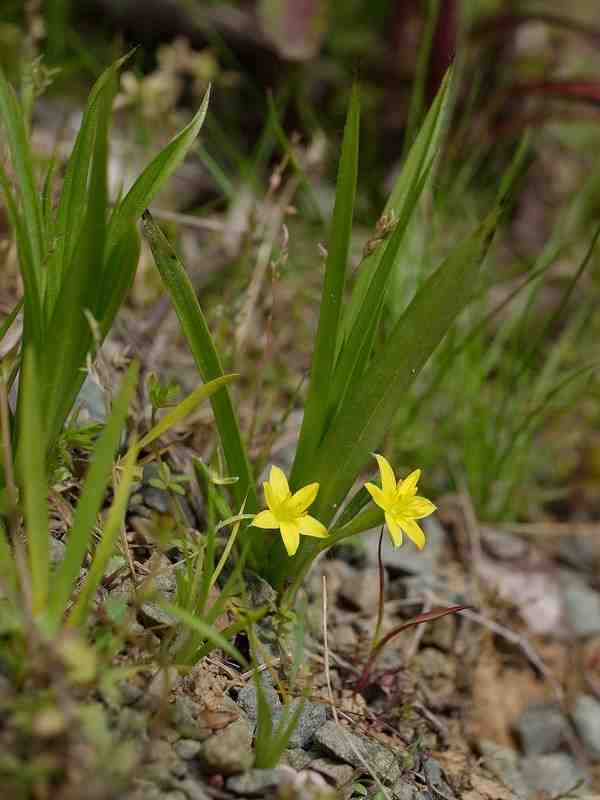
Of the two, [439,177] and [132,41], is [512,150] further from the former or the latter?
[132,41]

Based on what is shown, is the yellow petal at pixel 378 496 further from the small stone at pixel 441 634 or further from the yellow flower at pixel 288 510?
the small stone at pixel 441 634

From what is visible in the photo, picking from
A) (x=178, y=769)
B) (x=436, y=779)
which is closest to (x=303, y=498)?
(x=178, y=769)

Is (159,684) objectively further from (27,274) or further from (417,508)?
(27,274)

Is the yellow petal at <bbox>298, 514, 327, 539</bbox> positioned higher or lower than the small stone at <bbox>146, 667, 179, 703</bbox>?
higher

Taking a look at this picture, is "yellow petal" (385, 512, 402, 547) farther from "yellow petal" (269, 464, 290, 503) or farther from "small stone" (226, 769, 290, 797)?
"small stone" (226, 769, 290, 797)

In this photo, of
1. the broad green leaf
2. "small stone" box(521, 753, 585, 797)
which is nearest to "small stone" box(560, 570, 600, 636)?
"small stone" box(521, 753, 585, 797)
